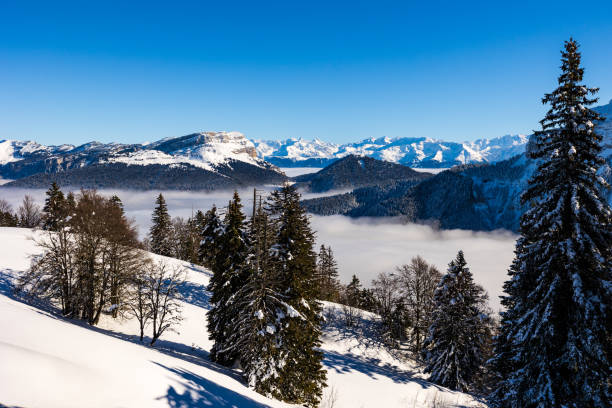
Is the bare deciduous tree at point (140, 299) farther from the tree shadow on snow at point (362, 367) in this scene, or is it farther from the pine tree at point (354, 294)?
the pine tree at point (354, 294)

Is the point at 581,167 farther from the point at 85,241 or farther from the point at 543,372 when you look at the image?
the point at 85,241

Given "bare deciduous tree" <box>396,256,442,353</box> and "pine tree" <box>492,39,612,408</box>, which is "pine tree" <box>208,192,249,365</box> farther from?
"bare deciduous tree" <box>396,256,442,353</box>

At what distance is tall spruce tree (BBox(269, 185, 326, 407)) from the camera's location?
58.9 feet

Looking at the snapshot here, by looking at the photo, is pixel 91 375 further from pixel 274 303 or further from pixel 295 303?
pixel 295 303

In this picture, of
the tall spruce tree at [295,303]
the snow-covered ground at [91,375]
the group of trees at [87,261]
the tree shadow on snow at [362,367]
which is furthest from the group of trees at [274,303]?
the tree shadow on snow at [362,367]

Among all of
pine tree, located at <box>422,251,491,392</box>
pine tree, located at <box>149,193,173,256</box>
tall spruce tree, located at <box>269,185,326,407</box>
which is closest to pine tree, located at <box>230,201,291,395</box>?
tall spruce tree, located at <box>269,185,326,407</box>

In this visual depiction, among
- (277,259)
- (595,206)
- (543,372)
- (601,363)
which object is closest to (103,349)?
(277,259)

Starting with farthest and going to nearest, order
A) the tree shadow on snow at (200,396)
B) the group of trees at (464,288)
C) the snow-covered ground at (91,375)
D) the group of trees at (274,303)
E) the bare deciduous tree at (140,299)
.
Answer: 1. the bare deciduous tree at (140,299)
2. the group of trees at (274,303)
3. the group of trees at (464,288)
4. the tree shadow on snow at (200,396)
5. the snow-covered ground at (91,375)

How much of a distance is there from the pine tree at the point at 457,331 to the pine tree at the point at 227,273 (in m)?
19.2

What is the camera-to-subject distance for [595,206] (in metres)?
10.4

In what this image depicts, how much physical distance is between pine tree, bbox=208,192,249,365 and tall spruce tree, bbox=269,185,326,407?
383 cm

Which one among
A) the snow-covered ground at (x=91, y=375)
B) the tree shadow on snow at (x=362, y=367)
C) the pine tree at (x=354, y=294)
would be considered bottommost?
the pine tree at (x=354, y=294)

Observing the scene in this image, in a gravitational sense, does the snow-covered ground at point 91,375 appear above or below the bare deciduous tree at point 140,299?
above

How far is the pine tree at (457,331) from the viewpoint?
29.2m
